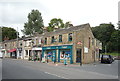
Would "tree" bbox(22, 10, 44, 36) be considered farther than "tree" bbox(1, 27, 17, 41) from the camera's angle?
No

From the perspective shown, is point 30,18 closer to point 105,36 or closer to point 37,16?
point 37,16

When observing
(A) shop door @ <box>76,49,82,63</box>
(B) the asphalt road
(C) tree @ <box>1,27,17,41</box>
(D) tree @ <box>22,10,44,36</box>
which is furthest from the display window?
(C) tree @ <box>1,27,17,41</box>

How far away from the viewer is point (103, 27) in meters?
73.9

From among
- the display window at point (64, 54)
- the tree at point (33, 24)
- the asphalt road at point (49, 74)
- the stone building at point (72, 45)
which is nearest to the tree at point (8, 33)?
the tree at point (33, 24)

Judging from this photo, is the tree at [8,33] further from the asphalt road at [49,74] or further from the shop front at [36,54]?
the asphalt road at [49,74]

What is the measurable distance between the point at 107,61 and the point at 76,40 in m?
7.75

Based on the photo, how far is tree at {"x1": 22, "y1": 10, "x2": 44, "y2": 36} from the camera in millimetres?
62219

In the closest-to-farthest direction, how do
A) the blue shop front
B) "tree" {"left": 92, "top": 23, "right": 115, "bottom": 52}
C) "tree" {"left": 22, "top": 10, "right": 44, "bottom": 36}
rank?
the blue shop front, "tree" {"left": 22, "top": 10, "right": 44, "bottom": 36}, "tree" {"left": 92, "top": 23, "right": 115, "bottom": 52}

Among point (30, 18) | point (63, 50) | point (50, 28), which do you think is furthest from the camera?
point (30, 18)

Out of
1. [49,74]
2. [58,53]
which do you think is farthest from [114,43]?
[49,74]

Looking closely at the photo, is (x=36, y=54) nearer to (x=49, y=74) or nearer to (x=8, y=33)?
(x=49, y=74)

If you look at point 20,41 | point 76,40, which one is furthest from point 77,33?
point 20,41

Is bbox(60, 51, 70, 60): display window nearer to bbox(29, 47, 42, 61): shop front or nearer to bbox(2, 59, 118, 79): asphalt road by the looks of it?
bbox(29, 47, 42, 61): shop front

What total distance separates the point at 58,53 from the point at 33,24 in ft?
122
